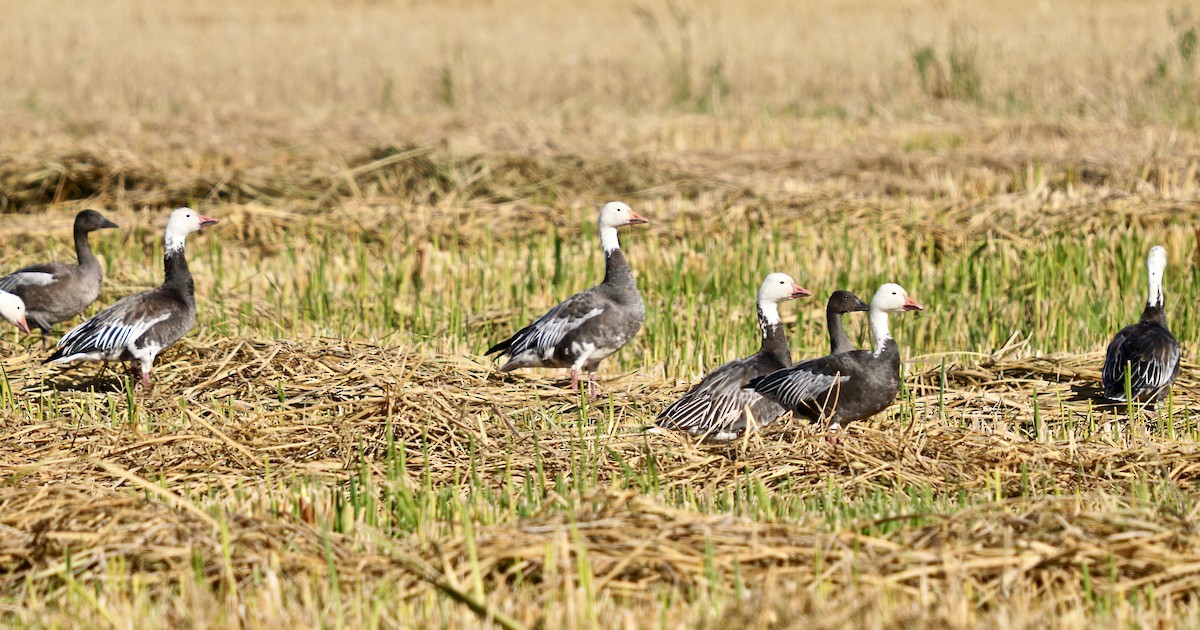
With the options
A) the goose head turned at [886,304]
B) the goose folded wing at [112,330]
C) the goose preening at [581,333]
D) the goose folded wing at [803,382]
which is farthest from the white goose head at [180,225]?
the goose head turned at [886,304]

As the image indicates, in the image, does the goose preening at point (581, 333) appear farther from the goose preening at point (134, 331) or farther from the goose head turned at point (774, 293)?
the goose preening at point (134, 331)

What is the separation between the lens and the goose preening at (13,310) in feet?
25.0

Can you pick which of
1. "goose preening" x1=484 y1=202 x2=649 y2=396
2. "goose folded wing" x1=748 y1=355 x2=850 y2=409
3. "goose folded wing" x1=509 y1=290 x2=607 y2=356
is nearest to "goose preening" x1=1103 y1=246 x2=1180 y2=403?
"goose folded wing" x1=748 y1=355 x2=850 y2=409

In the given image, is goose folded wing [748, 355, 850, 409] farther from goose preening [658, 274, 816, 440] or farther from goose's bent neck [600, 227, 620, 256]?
goose's bent neck [600, 227, 620, 256]

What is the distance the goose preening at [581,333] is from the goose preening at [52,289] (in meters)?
2.84

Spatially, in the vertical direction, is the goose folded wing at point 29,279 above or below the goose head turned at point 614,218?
below

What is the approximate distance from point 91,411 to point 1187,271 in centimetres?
728

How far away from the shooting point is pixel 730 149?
1527 centimetres

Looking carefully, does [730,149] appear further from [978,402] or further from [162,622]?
[162,622]

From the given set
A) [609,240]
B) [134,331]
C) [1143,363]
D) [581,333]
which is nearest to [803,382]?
[581,333]

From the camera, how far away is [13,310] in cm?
765

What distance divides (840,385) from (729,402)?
1.69ft

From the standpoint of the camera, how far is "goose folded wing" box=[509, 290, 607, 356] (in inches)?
285

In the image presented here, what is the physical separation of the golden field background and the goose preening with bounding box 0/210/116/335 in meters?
0.35
